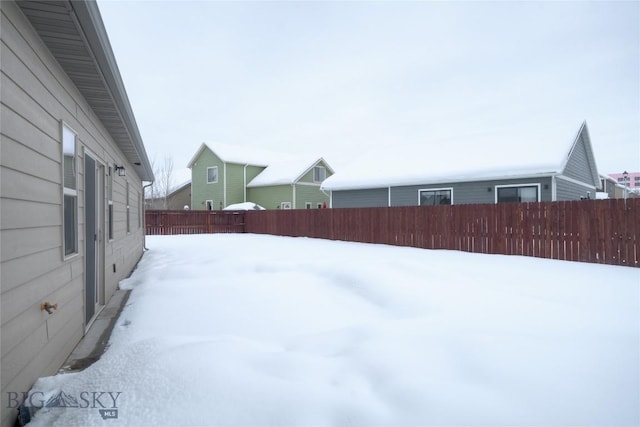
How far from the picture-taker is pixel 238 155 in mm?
27906

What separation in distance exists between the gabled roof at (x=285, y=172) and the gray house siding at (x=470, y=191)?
36.1 feet

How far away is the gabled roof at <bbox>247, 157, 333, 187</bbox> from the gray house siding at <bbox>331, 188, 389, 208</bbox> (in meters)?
7.67

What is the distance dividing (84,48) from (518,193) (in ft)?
43.7

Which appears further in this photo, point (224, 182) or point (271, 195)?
point (271, 195)

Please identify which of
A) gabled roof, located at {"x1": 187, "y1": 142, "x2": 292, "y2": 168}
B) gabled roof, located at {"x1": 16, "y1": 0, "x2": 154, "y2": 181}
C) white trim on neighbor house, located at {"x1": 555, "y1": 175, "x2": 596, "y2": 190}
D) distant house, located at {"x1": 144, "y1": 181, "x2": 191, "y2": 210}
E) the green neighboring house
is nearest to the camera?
gabled roof, located at {"x1": 16, "y1": 0, "x2": 154, "y2": 181}

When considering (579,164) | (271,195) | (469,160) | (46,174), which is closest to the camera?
(46,174)

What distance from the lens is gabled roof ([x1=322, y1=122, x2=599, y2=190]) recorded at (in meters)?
12.5

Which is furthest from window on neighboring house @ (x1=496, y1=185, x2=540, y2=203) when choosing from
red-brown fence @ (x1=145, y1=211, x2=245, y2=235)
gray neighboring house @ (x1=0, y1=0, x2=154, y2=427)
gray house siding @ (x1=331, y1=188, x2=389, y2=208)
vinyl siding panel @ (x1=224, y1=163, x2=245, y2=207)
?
vinyl siding panel @ (x1=224, y1=163, x2=245, y2=207)

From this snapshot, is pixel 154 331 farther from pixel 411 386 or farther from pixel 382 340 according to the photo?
pixel 411 386

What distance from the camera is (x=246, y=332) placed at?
3.60m

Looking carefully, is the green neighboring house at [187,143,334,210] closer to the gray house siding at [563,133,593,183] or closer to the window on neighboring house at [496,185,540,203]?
the window on neighboring house at [496,185,540,203]

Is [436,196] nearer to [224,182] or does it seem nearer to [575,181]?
[575,181]

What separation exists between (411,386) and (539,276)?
4.81 metres

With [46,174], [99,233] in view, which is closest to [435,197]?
[99,233]
